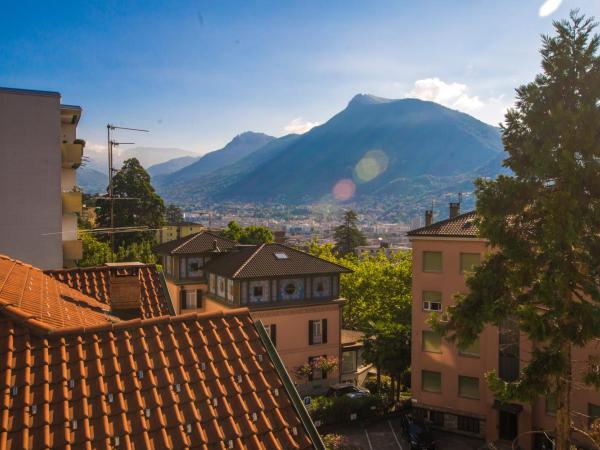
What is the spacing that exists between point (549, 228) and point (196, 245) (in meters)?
33.3

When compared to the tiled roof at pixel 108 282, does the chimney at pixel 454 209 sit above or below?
above

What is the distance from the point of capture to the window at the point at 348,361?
127 ft

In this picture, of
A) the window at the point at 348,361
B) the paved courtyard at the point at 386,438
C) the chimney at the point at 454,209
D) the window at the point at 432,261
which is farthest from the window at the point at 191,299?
the chimney at the point at 454,209

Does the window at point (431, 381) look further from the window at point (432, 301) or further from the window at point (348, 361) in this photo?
the window at point (348, 361)

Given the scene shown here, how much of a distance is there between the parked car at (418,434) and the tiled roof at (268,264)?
11312mm

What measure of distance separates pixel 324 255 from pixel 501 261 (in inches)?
1709

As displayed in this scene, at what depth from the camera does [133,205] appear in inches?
2707

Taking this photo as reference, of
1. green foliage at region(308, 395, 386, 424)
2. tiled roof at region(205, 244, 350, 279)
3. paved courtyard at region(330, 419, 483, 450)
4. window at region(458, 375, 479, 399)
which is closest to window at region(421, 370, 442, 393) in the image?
window at region(458, 375, 479, 399)

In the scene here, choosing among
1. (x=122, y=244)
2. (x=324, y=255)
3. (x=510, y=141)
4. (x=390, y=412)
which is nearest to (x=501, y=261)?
(x=510, y=141)

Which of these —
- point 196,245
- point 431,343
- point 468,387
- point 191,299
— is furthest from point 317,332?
point 196,245

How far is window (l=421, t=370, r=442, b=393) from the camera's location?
29.7 meters

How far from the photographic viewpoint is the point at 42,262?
28.9 m

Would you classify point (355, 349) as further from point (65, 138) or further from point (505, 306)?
point (505, 306)

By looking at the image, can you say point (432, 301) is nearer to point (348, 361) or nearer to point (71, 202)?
point (348, 361)
